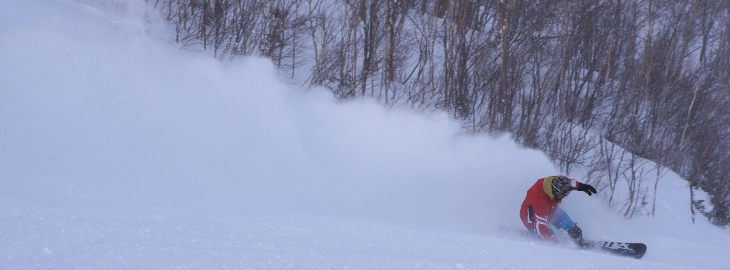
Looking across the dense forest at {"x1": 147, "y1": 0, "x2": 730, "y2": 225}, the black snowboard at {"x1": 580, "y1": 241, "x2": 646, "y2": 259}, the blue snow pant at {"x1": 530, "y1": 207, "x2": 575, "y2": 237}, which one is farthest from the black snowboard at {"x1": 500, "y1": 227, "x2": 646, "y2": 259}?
the dense forest at {"x1": 147, "y1": 0, "x2": 730, "y2": 225}

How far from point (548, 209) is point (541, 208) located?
117 mm

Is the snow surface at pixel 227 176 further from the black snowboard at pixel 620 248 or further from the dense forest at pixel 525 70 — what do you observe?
the dense forest at pixel 525 70

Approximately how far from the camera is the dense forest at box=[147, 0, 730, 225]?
12836 mm

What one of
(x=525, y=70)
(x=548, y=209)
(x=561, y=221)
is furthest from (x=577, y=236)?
(x=525, y=70)

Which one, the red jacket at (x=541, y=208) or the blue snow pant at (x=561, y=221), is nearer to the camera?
the red jacket at (x=541, y=208)

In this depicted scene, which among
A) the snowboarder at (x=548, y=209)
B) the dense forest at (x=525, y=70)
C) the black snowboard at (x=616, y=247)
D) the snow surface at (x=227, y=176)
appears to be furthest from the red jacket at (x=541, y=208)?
the dense forest at (x=525, y=70)

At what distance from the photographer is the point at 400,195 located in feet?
24.7

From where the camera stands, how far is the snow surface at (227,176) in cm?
385

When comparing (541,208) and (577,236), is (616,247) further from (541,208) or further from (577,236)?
(541,208)

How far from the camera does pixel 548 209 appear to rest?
6801 millimetres

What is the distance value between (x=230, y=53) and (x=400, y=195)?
676cm

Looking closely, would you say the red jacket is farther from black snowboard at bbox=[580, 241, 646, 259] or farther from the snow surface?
black snowboard at bbox=[580, 241, 646, 259]

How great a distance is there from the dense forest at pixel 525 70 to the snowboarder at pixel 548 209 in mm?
4786

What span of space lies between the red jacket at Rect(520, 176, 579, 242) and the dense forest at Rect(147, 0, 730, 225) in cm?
493
